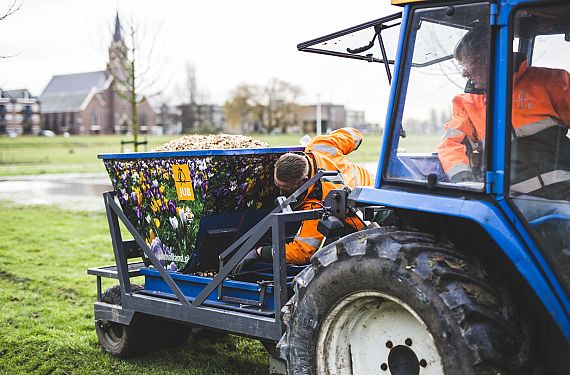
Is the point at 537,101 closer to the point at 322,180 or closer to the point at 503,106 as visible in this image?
the point at 503,106

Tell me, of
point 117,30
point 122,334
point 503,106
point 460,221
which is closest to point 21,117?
point 117,30

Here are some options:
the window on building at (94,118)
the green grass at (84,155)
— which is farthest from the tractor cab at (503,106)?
the window on building at (94,118)

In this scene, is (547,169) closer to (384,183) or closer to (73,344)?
(384,183)

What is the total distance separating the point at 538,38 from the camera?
3.50 meters

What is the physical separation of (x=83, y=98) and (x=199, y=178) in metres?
116

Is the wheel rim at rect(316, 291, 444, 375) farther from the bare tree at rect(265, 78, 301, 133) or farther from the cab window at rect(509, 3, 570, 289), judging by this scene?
the bare tree at rect(265, 78, 301, 133)

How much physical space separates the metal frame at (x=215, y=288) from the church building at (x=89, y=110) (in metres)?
98.4

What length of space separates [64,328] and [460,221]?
14.9ft

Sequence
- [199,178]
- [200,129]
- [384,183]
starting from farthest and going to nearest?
[200,129], [199,178], [384,183]

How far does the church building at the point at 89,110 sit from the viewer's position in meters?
112

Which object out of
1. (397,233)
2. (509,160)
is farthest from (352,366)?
(509,160)

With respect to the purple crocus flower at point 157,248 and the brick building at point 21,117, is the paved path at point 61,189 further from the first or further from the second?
the brick building at point 21,117

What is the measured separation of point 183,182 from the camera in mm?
5523

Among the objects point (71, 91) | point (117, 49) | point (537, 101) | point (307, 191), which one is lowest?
point (307, 191)
